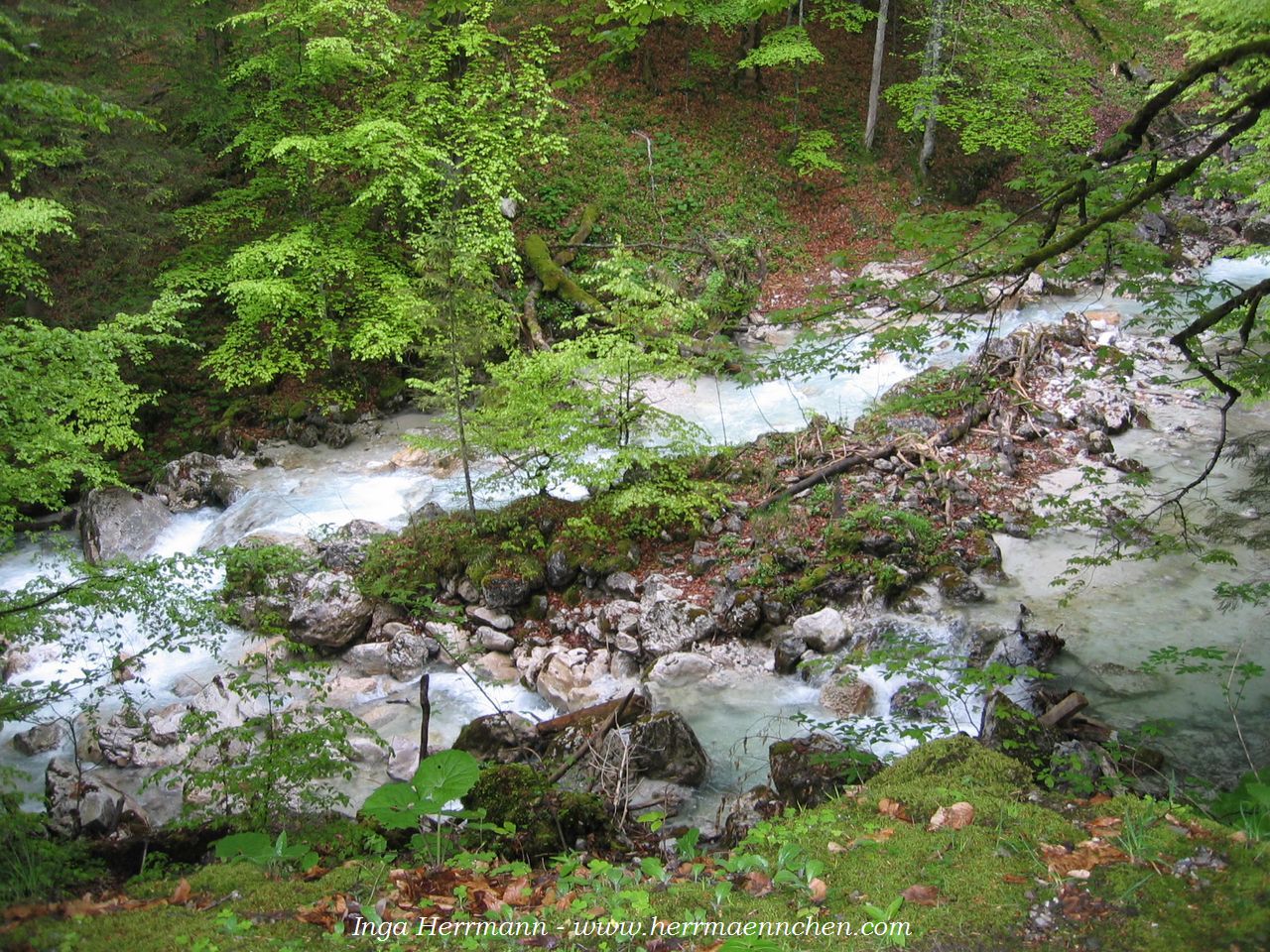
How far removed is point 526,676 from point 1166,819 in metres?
6.55

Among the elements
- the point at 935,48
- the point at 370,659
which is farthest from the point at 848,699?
the point at 935,48

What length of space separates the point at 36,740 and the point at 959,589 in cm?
956

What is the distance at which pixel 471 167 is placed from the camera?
1491cm

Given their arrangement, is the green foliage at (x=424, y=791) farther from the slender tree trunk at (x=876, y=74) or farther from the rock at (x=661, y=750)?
the slender tree trunk at (x=876, y=74)

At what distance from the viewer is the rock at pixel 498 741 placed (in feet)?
22.7

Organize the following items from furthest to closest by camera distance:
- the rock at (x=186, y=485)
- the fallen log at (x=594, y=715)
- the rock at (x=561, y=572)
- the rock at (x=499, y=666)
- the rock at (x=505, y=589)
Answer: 1. the rock at (x=186, y=485)
2. the rock at (x=561, y=572)
3. the rock at (x=505, y=589)
4. the rock at (x=499, y=666)
5. the fallen log at (x=594, y=715)

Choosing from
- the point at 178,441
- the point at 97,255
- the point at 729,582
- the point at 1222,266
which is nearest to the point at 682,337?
the point at 729,582

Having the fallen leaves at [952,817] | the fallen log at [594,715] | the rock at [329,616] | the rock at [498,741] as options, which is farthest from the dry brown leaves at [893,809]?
the rock at [329,616]

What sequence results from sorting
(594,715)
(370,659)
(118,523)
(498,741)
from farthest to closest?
(118,523) < (370,659) < (594,715) < (498,741)

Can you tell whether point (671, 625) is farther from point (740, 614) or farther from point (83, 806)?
point (83, 806)

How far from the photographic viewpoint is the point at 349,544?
10734 millimetres

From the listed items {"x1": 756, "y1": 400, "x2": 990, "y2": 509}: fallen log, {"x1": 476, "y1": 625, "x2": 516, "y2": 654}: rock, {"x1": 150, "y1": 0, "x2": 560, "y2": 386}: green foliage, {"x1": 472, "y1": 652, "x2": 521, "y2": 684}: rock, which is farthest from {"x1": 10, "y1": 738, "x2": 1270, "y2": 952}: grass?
{"x1": 150, "y1": 0, "x2": 560, "y2": 386}: green foliage

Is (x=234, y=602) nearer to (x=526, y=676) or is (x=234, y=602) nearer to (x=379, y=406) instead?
(x=526, y=676)

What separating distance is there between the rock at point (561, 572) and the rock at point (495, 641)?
3.08ft
